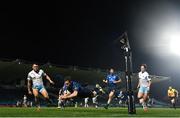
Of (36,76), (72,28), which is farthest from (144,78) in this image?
(72,28)

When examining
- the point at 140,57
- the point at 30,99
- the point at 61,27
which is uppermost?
the point at 61,27

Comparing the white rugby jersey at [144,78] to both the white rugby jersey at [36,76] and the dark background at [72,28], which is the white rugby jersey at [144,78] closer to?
the white rugby jersey at [36,76]

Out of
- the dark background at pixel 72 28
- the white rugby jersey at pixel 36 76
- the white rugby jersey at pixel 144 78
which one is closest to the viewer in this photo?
the white rugby jersey at pixel 36 76

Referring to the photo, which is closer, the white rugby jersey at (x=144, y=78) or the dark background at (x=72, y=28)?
the white rugby jersey at (x=144, y=78)

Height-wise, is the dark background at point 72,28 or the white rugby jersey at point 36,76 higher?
the dark background at point 72,28

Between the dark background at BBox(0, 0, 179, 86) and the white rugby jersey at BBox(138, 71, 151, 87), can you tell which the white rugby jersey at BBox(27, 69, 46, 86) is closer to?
the white rugby jersey at BBox(138, 71, 151, 87)

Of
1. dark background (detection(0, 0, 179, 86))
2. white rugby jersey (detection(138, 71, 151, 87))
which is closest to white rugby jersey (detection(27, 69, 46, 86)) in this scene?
white rugby jersey (detection(138, 71, 151, 87))

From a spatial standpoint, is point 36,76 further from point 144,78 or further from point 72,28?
point 72,28

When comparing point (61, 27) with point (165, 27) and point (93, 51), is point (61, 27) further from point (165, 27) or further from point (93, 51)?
point (165, 27)

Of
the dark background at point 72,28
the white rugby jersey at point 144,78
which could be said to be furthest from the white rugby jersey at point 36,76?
the dark background at point 72,28

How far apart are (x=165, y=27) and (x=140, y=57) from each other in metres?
5.26

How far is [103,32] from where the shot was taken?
49812 millimetres

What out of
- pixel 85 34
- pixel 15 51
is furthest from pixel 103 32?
pixel 15 51

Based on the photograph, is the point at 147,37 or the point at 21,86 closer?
the point at 21,86
